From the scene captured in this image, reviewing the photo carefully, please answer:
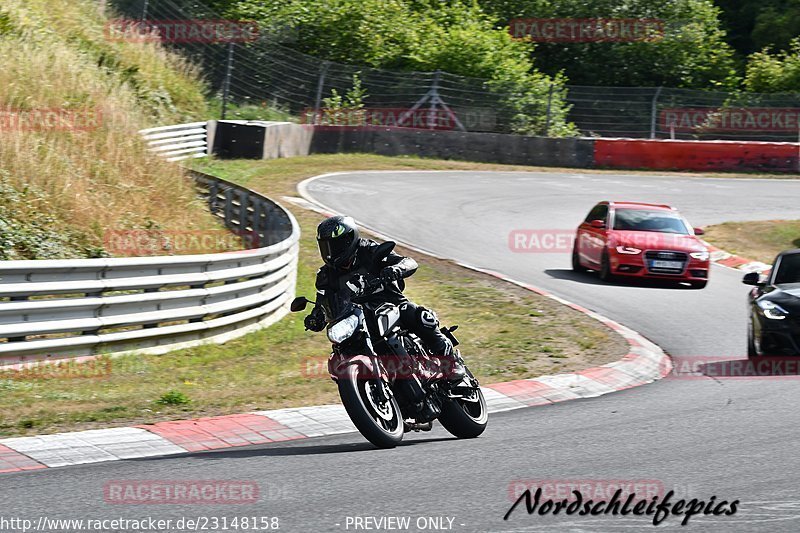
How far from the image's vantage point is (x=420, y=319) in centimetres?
815

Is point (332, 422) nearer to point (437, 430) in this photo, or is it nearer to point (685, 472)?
point (437, 430)

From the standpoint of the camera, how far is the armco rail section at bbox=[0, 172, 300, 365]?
10.7 meters

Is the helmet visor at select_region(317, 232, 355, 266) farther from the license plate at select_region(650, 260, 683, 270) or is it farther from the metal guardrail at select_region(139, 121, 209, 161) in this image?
the metal guardrail at select_region(139, 121, 209, 161)

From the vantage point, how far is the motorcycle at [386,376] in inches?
293

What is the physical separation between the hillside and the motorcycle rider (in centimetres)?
664

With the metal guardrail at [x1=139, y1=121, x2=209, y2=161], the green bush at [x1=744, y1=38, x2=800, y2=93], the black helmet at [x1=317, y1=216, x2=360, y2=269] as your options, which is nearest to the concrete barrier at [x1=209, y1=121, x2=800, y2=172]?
the metal guardrail at [x1=139, y1=121, x2=209, y2=161]

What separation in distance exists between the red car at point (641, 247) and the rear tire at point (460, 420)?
1089cm

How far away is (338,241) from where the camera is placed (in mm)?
7711

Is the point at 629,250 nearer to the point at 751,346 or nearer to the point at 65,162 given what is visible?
the point at 751,346

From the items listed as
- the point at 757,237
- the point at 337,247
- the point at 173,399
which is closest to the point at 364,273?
the point at 337,247

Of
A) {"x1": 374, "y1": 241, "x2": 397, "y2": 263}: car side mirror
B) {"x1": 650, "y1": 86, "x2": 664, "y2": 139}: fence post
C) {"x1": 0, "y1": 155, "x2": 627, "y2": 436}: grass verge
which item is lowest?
{"x1": 0, "y1": 155, "x2": 627, "y2": 436}: grass verge

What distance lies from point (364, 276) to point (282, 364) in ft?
15.3

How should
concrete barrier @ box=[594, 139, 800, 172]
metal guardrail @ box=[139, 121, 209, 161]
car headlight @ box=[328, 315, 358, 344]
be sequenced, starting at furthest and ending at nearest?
1. concrete barrier @ box=[594, 139, 800, 172]
2. metal guardrail @ box=[139, 121, 209, 161]
3. car headlight @ box=[328, 315, 358, 344]

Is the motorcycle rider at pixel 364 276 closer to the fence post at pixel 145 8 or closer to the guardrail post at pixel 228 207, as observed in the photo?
the guardrail post at pixel 228 207
